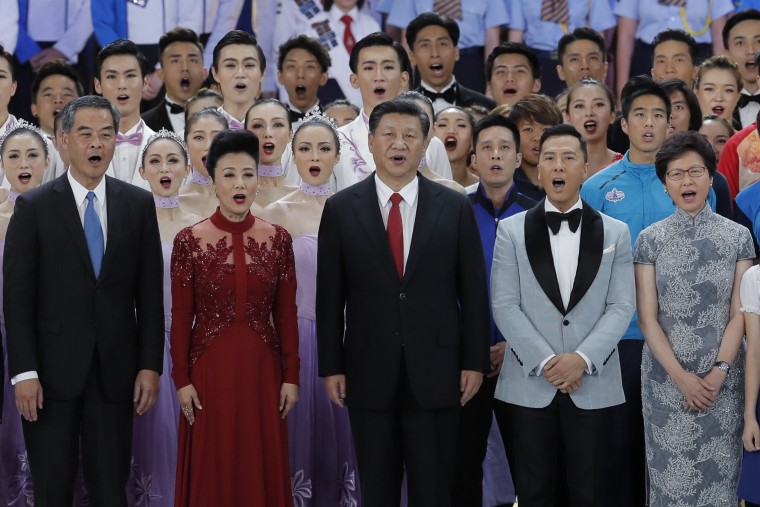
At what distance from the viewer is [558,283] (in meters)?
4.22

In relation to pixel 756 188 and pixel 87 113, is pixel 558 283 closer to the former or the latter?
pixel 756 188

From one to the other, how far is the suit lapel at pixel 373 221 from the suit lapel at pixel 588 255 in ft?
2.03

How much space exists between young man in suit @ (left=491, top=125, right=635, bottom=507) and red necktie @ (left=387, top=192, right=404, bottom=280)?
357 mm

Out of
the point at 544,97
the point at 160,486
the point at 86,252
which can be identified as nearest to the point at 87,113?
the point at 86,252

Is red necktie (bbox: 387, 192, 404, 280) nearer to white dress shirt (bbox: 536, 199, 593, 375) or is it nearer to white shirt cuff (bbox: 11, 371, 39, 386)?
white dress shirt (bbox: 536, 199, 593, 375)

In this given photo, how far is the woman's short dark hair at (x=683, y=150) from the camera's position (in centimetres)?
435

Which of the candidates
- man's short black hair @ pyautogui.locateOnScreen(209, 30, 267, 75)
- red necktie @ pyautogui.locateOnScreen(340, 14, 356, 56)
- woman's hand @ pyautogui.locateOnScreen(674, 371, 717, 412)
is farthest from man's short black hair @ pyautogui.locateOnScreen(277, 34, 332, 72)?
woman's hand @ pyautogui.locateOnScreen(674, 371, 717, 412)

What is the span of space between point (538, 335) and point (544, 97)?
5.57 ft

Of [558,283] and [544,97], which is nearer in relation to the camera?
[558,283]

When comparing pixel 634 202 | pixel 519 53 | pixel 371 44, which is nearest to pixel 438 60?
pixel 519 53

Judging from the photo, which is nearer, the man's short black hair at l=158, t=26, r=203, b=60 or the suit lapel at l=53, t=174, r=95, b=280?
the suit lapel at l=53, t=174, r=95, b=280

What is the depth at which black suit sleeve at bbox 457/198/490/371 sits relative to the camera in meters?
4.15

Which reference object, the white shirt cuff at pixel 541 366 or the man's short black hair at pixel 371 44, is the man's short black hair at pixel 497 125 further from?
the white shirt cuff at pixel 541 366

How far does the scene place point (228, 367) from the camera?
13.8 ft
